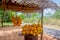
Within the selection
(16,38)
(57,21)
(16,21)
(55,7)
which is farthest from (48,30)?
(55,7)

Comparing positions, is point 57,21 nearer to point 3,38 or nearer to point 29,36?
point 3,38

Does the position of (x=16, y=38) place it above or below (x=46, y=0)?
below

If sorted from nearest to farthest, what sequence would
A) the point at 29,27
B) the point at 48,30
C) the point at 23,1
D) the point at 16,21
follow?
the point at 23,1, the point at 29,27, the point at 16,21, the point at 48,30

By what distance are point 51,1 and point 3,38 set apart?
2.30m

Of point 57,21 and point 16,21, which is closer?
point 16,21

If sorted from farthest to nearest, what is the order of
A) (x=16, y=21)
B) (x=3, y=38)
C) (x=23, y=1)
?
(x=3, y=38) < (x=16, y=21) < (x=23, y=1)

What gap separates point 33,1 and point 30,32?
0.28 m

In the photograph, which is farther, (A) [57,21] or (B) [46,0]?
(A) [57,21]

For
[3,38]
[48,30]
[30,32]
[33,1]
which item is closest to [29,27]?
[30,32]

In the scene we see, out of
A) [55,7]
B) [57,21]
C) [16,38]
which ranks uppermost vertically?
[55,7]

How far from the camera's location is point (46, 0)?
132 centimetres

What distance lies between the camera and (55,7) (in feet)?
4.68

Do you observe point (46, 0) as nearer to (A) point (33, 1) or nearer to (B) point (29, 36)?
(A) point (33, 1)

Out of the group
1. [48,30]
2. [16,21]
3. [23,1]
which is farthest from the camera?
[48,30]
